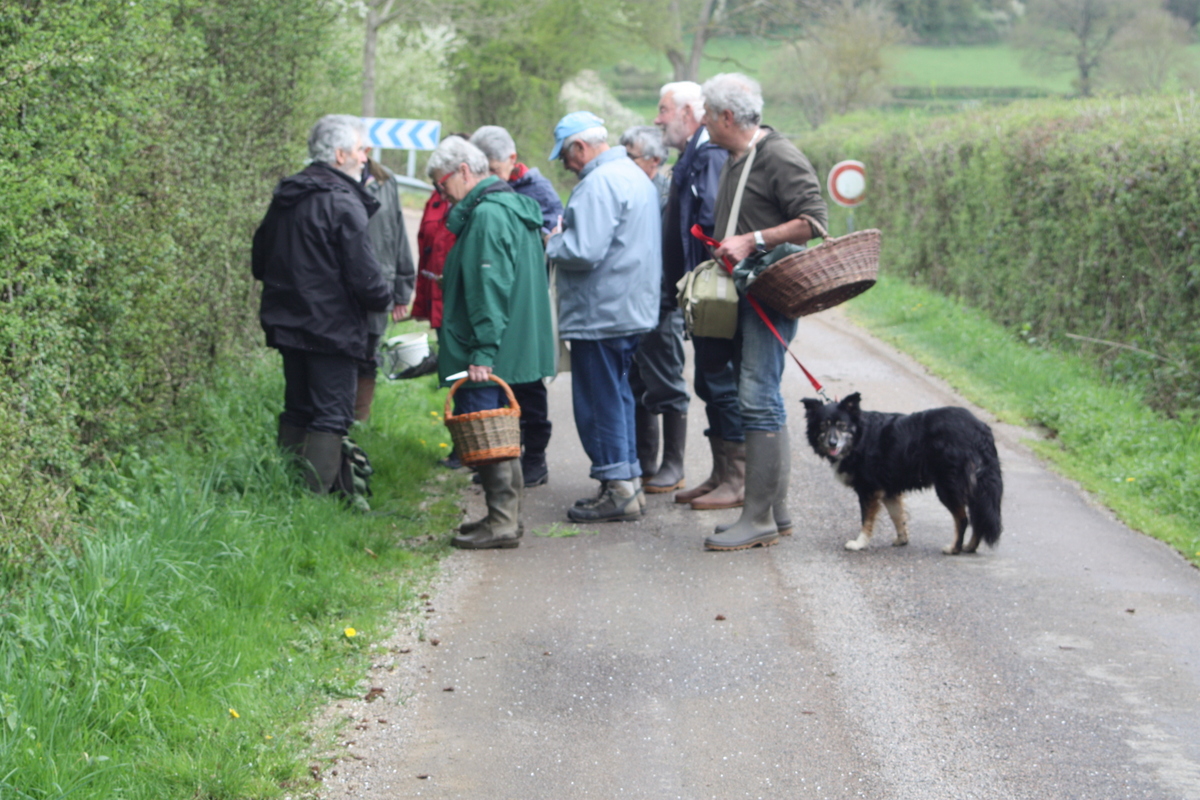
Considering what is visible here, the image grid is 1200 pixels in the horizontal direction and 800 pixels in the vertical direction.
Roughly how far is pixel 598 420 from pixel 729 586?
1449mm

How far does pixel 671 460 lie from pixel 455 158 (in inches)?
94.5

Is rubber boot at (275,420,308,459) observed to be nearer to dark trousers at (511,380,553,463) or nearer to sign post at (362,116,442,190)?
dark trousers at (511,380,553,463)

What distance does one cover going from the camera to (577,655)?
491 cm

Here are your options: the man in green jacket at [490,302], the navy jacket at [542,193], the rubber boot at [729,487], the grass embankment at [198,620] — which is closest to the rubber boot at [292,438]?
the grass embankment at [198,620]

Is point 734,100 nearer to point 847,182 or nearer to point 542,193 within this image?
point 542,193

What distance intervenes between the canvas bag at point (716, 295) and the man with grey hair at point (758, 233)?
3 centimetres

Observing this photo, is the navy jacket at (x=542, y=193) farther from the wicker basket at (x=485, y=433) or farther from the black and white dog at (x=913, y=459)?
the black and white dog at (x=913, y=459)

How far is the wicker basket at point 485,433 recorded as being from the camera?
20.1 feet

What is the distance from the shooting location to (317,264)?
6.28 meters

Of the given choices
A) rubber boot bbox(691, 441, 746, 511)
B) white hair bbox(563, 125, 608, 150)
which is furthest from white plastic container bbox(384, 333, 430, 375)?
rubber boot bbox(691, 441, 746, 511)

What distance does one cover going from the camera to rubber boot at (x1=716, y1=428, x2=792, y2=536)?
6203 millimetres

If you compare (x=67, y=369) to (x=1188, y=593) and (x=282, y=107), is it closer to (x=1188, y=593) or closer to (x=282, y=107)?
(x=282, y=107)

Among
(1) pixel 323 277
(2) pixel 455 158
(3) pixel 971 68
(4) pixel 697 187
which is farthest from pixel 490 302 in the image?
(3) pixel 971 68

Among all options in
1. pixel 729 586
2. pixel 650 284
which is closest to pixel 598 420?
pixel 650 284
